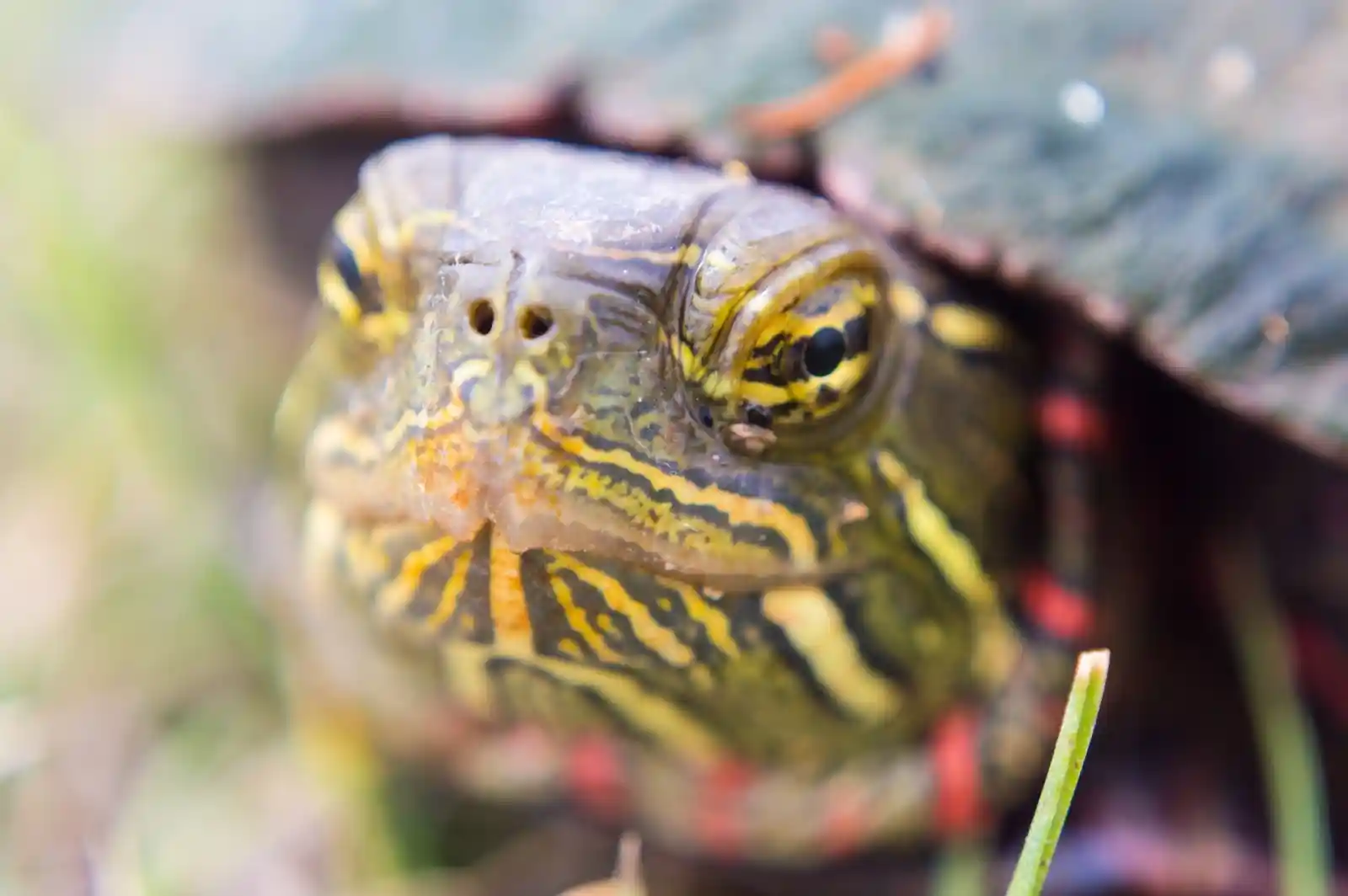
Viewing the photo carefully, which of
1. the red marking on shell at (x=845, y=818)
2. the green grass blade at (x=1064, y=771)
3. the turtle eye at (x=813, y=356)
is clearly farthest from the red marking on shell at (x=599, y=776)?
the green grass blade at (x=1064, y=771)

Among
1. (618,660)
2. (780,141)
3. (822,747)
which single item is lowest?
(822,747)

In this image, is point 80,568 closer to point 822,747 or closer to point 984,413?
point 822,747

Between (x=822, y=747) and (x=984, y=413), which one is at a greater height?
(x=984, y=413)

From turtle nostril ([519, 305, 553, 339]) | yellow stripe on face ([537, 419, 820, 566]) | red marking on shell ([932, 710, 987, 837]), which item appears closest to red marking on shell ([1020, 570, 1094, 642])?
red marking on shell ([932, 710, 987, 837])

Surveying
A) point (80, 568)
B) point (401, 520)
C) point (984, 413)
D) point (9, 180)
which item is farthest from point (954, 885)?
point (9, 180)

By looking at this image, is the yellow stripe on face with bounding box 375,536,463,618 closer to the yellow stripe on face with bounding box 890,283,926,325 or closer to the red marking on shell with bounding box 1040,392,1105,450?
the yellow stripe on face with bounding box 890,283,926,325
